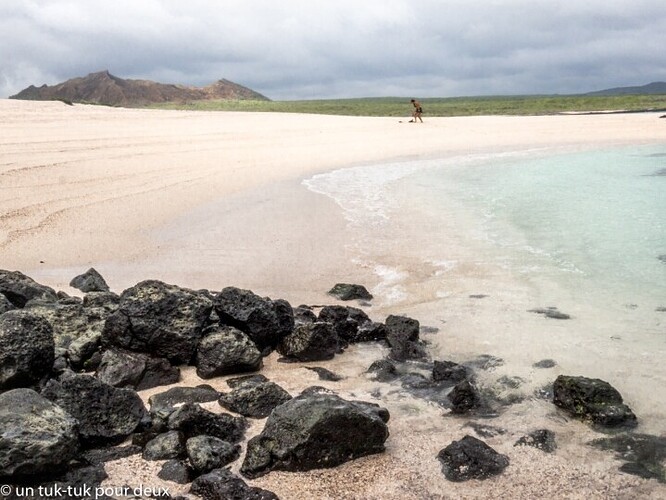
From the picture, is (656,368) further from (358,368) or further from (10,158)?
(10,158)

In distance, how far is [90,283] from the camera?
6.20 metres

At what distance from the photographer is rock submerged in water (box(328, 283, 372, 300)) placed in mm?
6234

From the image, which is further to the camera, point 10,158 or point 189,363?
point 10,158

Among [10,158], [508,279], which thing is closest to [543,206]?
[508,279]

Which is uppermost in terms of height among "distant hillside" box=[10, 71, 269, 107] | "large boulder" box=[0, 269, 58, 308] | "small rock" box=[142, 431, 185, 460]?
"distant hillside" box=[10, 71, 269, 107]

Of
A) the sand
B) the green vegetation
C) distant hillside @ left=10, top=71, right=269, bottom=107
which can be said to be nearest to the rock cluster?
the sand

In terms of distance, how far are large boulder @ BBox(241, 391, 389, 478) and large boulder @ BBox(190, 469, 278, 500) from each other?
156 mm

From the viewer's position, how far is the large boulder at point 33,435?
295cm

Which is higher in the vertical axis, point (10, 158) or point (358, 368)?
point (10, 158)

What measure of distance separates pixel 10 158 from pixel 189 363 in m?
9.53

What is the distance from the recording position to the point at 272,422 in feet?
11.4

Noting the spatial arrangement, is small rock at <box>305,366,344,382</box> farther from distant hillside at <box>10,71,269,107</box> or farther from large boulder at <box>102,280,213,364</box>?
distant hillside at <box>10,71,269,107</box>

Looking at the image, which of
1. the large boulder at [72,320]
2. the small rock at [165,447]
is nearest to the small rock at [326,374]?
the small rock at [165,447]

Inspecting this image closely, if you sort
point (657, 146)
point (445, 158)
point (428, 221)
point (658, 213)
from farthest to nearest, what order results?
point (657, 146)
point (445, 158)
point (658, 213)
point (428, 221)
